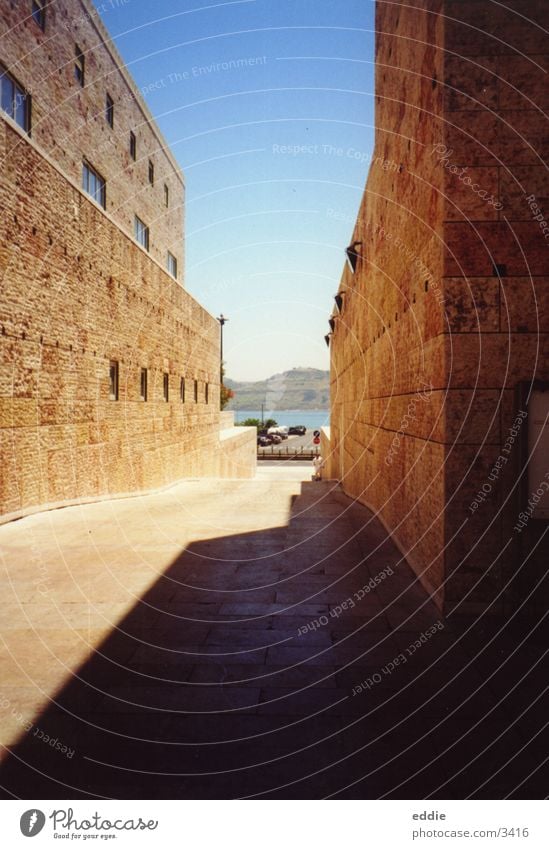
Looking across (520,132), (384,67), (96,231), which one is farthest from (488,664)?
(96,231)

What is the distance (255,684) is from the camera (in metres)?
4.12

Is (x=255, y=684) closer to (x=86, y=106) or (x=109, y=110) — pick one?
(x=86, y=106)

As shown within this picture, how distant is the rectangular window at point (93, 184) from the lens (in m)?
18.8

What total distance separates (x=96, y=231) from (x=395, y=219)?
24.8 ft

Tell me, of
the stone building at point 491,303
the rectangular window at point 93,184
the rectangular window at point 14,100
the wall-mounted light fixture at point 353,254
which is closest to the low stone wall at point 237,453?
the rectangular window at point 93,184

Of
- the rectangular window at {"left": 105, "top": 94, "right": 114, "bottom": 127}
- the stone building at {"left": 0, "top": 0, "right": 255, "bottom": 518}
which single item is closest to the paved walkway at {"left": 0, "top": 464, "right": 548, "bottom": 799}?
the stone building at {"left": 0, "top": 0, "right": 255, "bottom": 518}

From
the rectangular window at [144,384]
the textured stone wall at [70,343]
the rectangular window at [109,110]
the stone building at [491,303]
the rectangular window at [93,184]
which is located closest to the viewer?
the stone building at [491,303]

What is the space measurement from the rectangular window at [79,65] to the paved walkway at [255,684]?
55.3 ft

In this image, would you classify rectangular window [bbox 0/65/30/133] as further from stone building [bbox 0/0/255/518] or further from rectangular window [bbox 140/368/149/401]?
rectangular window [bbox 140/368/149/401]

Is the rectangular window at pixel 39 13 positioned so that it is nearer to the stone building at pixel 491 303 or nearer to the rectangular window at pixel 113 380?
the rectangular window at pixel 113 380

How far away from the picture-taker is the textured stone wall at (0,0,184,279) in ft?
48.4

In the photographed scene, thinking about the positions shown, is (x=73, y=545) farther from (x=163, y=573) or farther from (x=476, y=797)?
(x=476, y=797)

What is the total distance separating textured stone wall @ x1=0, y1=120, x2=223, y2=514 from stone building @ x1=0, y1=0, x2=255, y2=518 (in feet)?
0.12

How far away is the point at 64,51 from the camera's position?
1667 centimetres
